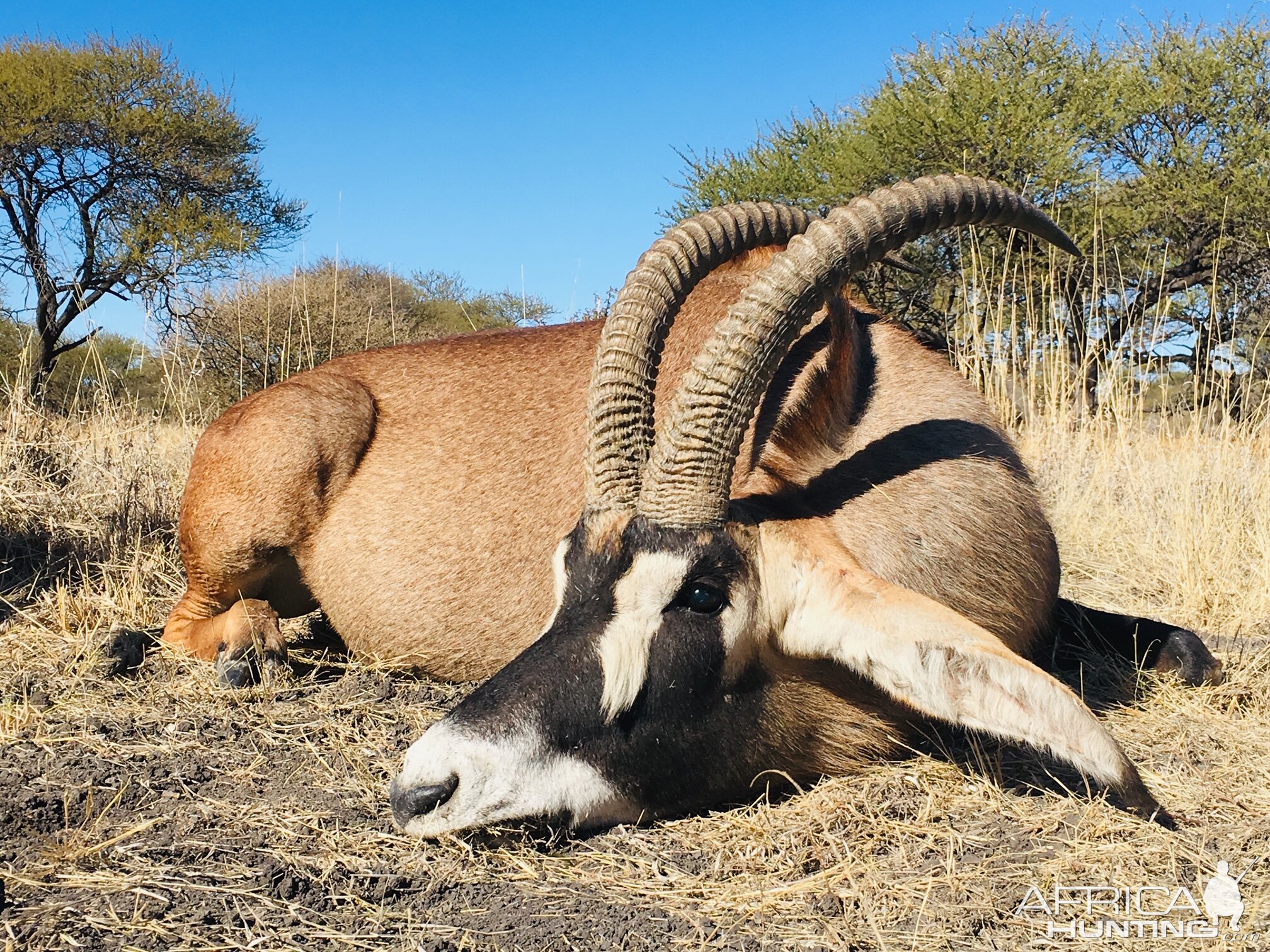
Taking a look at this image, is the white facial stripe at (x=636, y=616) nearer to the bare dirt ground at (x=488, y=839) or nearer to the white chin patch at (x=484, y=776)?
the white chin patch at (x=484, y=776)

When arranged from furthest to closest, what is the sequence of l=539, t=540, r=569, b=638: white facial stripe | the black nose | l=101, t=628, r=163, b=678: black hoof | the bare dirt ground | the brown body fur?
l=101, t=628, r=163, b=678: black hoof, the brown body fur, l=539, t=540, r=569, b=638: white facial stripe, the black nose, the bare dirt ground

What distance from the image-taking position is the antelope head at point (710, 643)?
253 centimetres

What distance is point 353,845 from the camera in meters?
2.73

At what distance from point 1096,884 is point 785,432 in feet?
4.91

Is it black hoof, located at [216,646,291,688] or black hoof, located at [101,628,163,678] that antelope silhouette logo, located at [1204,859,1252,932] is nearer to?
black hoof, located at [216,646,291,688]

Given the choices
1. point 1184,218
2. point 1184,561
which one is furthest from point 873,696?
point 1184,218

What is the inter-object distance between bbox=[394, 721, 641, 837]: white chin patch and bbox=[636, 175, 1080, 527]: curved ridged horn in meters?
0.69

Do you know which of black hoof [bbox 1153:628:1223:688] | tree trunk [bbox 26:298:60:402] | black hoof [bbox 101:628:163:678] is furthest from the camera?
tree trunk [bbox 26:298:60:402]

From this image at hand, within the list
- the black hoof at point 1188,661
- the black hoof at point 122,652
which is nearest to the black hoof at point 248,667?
the black hoof at point 122,652

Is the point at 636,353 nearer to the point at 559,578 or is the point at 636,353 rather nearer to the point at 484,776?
the point at 559,578

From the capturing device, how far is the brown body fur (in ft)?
10.7

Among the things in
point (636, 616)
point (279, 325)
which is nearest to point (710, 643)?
→ point (636, 616)

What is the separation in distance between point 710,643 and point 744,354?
0.78 meters

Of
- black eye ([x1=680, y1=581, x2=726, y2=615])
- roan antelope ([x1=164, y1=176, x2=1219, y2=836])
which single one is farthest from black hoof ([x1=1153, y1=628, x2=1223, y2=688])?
black eye ([x1=680, y1=581, x2=726, y2=615])
